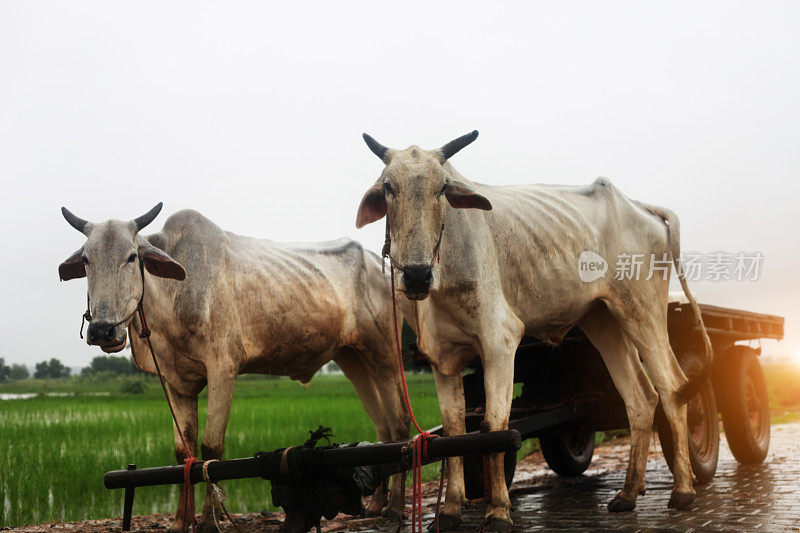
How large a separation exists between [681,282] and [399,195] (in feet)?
9.90

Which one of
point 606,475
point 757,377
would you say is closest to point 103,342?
point 606,475

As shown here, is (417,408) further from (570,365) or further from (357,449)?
(357,449)

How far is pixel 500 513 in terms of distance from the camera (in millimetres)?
3854

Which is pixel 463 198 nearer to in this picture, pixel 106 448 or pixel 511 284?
pixel 511 284

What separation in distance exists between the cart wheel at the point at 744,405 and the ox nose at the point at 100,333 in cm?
558

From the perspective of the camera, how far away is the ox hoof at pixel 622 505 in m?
5.09

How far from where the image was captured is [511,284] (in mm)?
4559

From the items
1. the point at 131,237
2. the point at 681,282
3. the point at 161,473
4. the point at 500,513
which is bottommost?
the point at 500,513

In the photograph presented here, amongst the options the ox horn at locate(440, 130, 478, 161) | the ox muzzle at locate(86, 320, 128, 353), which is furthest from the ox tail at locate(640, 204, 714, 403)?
the ox muzzle at locate(86, 320, 128, 353)

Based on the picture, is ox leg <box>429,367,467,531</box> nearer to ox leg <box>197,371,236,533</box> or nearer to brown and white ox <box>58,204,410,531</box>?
brown and white ox <box>58,204,410,531</box>

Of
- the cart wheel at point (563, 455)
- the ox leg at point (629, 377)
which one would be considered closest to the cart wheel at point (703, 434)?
the ox leg at point (629, 377)

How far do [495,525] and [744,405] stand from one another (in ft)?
14.6

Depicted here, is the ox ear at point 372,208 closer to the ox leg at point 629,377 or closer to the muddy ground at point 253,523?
the muddy ground at point 253,523

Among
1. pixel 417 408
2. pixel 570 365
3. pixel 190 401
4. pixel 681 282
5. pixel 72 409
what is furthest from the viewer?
pixel 72 409
